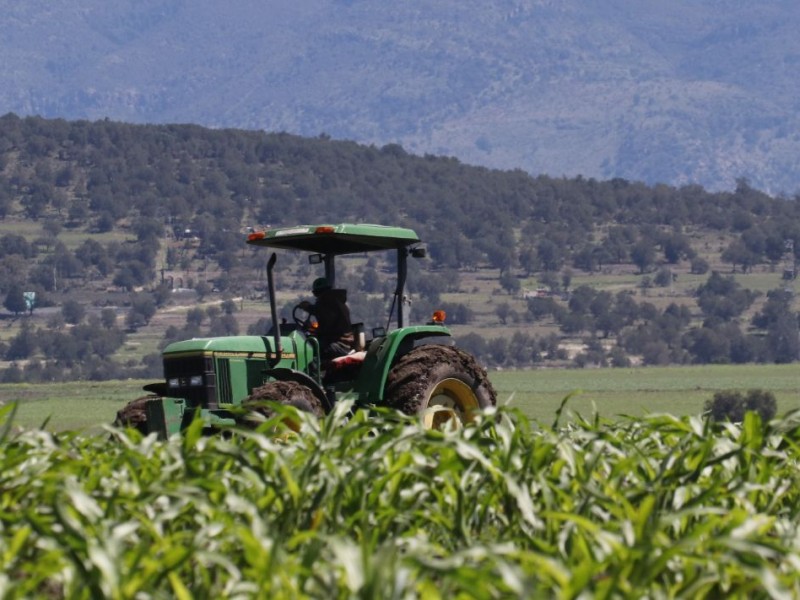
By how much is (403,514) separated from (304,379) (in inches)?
312

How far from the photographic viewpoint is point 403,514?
633 centimetres

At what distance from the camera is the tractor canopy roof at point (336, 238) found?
14805mm

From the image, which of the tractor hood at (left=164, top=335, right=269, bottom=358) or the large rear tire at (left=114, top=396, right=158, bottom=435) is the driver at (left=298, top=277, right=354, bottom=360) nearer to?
the tractor hood at (left=164, top=335, right=269, bottom=358)

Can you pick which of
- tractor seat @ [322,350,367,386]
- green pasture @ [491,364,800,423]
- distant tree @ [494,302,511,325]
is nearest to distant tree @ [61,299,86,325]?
distant tree @ [494,302,511,325]

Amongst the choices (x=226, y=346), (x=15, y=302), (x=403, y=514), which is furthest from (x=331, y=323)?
(x=15, y=302)

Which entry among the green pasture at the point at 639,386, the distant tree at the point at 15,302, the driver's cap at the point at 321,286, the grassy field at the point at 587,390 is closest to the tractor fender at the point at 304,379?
the driver's cap at the point at 321,286

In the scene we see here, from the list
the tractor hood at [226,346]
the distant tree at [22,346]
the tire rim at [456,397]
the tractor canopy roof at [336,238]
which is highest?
the tractor canopy roof at [336,238]

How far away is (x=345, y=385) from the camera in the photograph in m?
14.9

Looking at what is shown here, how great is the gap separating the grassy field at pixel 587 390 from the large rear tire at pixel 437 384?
188 ft

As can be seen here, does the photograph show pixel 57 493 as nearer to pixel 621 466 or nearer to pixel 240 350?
pixel 621 466

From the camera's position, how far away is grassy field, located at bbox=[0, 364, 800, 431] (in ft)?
279

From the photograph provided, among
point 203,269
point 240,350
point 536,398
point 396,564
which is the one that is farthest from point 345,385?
point 203,269

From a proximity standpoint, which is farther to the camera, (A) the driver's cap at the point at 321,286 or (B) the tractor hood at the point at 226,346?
(A) the driver's cap at the point at 321,286

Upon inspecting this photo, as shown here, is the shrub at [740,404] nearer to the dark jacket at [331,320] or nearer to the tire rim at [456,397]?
the tire rim at [456,397]
